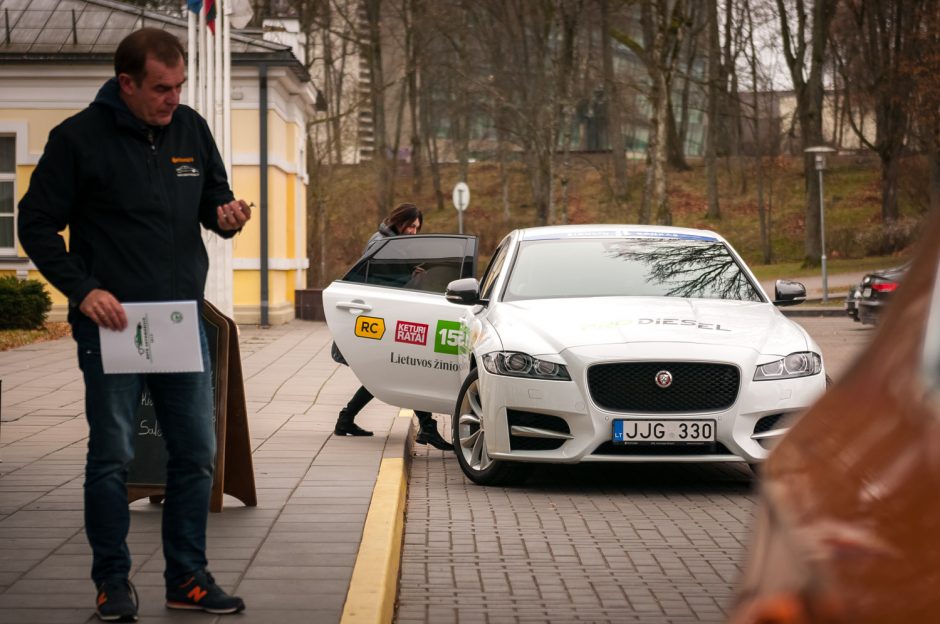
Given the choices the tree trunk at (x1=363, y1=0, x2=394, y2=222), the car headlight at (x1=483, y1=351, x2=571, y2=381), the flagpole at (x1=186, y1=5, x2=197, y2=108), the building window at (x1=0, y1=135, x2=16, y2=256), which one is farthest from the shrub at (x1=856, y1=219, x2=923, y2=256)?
the car headlight at (x1=483, y1=351, x2=571, y2=381)

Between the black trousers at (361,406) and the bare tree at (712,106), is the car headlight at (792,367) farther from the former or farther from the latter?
the bare tree at (712,106)

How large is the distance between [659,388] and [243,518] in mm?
2528

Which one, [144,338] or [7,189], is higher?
[7,189]

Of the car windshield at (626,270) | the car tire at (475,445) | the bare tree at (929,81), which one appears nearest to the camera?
the car tire at (475,445)

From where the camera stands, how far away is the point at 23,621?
484cm

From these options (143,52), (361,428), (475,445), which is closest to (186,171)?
(143,52)

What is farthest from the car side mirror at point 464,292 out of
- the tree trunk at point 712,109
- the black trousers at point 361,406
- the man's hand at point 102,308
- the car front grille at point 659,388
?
the tree trunk at point 712,109

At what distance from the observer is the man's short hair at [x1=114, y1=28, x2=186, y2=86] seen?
4824 mm

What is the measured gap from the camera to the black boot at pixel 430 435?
1045 cm

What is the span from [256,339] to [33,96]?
7943 millimetres

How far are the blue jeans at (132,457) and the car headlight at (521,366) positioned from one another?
3.34m

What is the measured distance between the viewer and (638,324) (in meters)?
8.50

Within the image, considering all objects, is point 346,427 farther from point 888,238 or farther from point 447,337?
point 888,238

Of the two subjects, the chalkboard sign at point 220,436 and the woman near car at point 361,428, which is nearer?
the chalkboard sign at point 220,436
